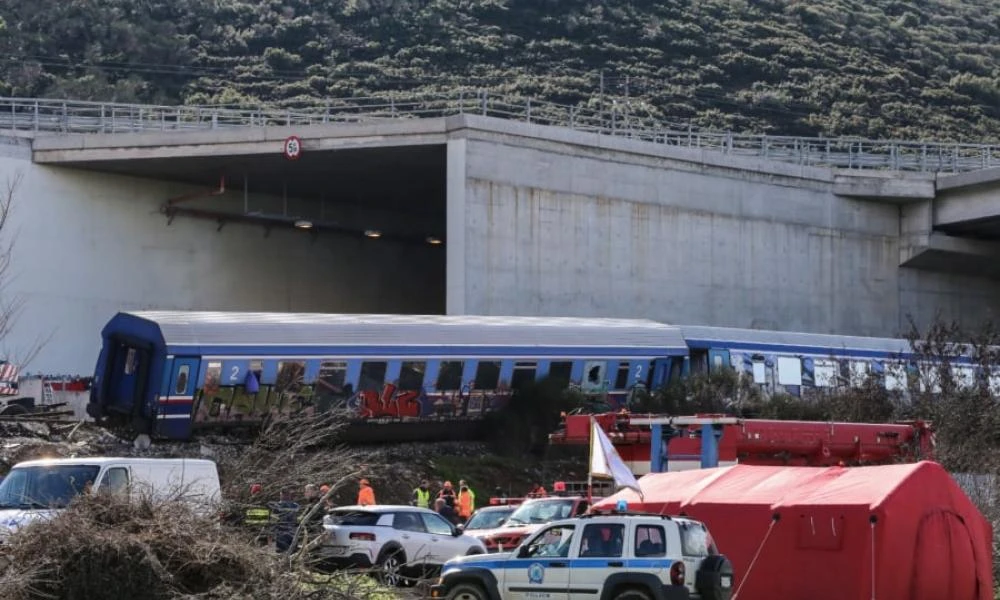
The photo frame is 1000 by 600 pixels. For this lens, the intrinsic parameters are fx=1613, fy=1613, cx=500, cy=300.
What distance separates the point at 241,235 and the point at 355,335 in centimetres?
1691

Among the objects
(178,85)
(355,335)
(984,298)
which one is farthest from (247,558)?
(178,85)

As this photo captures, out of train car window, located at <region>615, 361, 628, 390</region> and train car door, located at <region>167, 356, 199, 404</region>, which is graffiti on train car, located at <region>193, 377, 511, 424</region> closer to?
train car door, located at <region>167, 356, 199, 404</region>

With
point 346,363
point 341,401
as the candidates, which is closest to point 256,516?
point 341,401

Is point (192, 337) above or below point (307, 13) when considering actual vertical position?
below

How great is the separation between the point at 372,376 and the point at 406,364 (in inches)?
37.4

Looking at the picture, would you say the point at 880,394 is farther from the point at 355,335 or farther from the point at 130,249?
the point at 130,249

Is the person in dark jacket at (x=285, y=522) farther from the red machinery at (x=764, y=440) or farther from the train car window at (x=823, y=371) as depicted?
the train car window at (x=823, y=371)

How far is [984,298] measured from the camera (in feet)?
194

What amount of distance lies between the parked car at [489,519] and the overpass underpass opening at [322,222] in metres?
20.4

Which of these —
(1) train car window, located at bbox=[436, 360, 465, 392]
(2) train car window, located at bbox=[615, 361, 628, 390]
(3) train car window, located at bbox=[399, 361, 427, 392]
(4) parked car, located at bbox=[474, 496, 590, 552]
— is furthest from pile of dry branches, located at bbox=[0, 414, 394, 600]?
(2) train car window, located at bbox=[615, 361, 628, 390]

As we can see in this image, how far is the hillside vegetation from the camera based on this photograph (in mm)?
94375

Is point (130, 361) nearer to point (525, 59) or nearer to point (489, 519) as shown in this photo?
point (489, 519)

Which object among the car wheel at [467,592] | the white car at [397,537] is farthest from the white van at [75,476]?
the white car at [397,537]

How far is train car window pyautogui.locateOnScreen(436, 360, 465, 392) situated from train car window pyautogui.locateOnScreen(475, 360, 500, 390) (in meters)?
0.51
